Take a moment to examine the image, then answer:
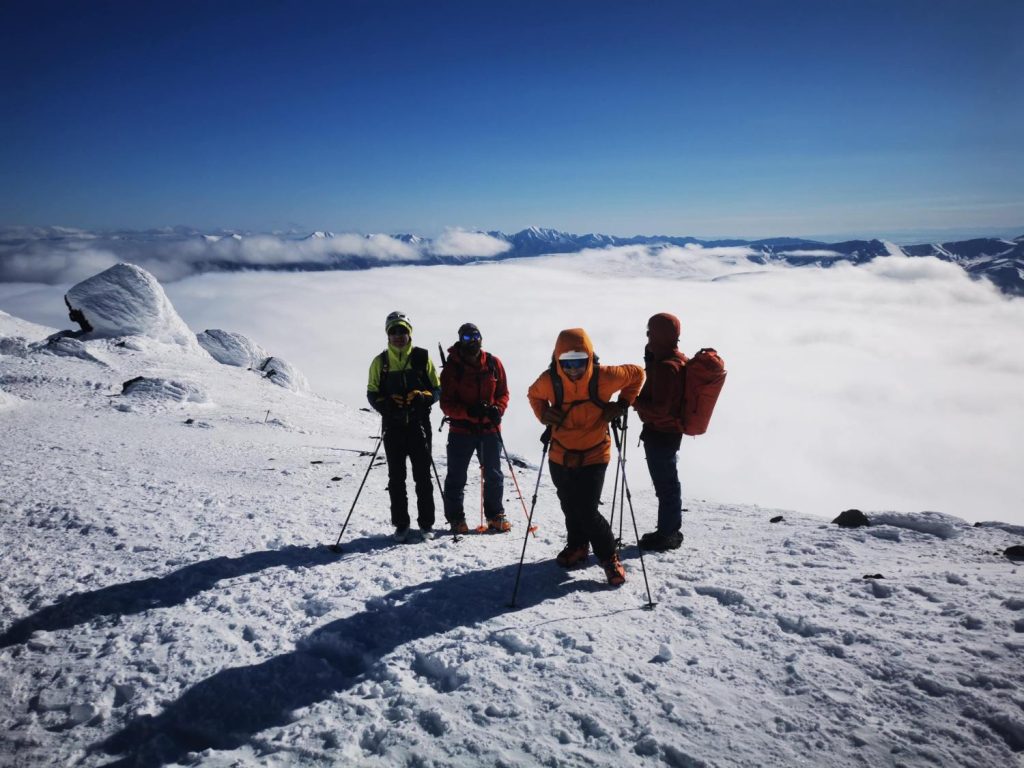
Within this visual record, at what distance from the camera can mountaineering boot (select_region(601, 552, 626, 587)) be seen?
19.7 feet

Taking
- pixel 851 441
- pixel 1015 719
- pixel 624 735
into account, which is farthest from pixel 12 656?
pixel 851 441

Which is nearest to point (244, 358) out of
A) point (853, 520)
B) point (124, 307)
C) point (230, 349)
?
point (230, 349)

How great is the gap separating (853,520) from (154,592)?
10.2 m

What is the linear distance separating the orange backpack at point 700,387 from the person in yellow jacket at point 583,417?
1.13 m

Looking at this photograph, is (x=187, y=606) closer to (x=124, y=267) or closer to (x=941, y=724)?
(x=941, y=724)

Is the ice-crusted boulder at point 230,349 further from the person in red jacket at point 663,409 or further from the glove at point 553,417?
the glove at point 553,417

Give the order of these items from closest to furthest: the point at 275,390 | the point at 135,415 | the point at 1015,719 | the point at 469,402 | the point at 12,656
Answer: the point at 1015,719
the point at 12,656
the point at 469,402
the point at 135,415
the point at 275,390

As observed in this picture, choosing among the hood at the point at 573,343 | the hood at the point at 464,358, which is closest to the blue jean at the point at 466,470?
the hood at the point at 464,358

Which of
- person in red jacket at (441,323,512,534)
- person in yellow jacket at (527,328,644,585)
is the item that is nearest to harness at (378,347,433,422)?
person in red jacket at (441,323,512,534)

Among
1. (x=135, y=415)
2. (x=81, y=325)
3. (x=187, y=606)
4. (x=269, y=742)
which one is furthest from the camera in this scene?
(x=81, y=325)

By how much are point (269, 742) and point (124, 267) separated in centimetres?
3851

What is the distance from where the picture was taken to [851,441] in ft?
592

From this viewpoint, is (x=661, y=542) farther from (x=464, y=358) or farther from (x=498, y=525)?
(x=464, y=358)

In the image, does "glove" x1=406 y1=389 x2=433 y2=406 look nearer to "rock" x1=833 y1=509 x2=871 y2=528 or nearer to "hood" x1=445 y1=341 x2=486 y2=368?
"hood" x1=445 y1=341 x2=486 y2=368
